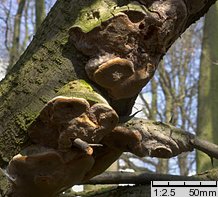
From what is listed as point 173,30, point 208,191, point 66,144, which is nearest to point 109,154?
point 66,144

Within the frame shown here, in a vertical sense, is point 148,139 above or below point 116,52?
below

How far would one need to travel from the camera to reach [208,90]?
3.96 m

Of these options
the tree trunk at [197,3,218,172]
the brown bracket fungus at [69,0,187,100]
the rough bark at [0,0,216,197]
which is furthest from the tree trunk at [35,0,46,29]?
the brown bracket fungus at [69,0,187,100]

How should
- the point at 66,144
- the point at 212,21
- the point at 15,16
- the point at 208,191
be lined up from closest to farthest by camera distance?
the point at 66,144
the point at 208,191
the point at 212,21
the point at 15,16

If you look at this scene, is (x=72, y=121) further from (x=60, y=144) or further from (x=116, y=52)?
(x=116, y=52)

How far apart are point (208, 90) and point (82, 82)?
2.97 meters

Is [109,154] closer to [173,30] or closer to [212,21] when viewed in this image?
[173,30]

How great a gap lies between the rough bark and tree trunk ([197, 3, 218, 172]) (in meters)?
2.50

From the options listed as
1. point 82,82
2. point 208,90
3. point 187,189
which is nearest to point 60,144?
point 82,82

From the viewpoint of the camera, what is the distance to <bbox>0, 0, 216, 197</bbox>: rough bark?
108cm

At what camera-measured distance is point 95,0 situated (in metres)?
1.23

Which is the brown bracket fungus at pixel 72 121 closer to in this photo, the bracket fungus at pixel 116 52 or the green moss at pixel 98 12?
the bracket fungus at pixel 116 52

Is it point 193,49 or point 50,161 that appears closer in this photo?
point 50,161

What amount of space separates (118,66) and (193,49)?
8.97 m
